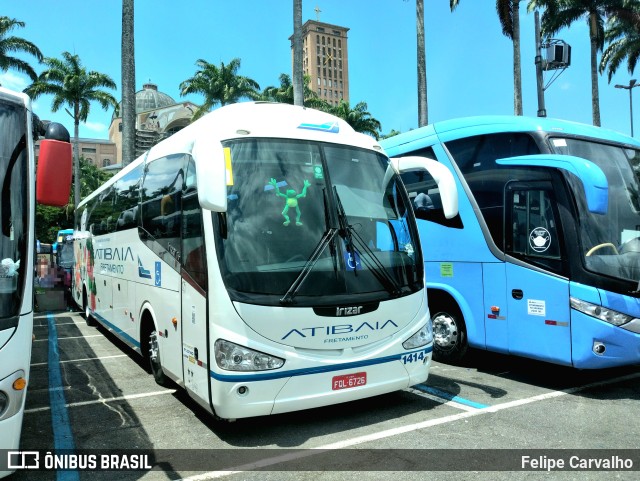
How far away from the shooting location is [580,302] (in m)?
5.72

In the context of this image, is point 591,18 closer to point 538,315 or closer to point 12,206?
point 538,315

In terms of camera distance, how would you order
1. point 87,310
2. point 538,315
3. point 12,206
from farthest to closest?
point 87,310 < point 538,315 < point 12,206

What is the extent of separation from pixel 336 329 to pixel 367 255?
82cm

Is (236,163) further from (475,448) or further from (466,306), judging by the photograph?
(466,306)

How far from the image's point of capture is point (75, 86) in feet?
113

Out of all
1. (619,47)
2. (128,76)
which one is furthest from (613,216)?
(619,47)

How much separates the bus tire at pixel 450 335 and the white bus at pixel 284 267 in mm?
1939

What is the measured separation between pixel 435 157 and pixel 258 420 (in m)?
4.74

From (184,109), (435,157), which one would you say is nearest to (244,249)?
(435,157)

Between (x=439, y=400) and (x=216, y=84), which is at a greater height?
(x=216, y=84)

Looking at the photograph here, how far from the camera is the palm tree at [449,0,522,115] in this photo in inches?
846

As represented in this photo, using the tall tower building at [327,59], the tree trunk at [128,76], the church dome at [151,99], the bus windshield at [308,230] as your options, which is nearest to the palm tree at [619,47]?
the tree trunk at [128,76]

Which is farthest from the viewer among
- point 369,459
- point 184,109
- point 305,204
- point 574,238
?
point 184,109

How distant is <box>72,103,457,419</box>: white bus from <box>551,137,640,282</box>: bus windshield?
1.58 m
